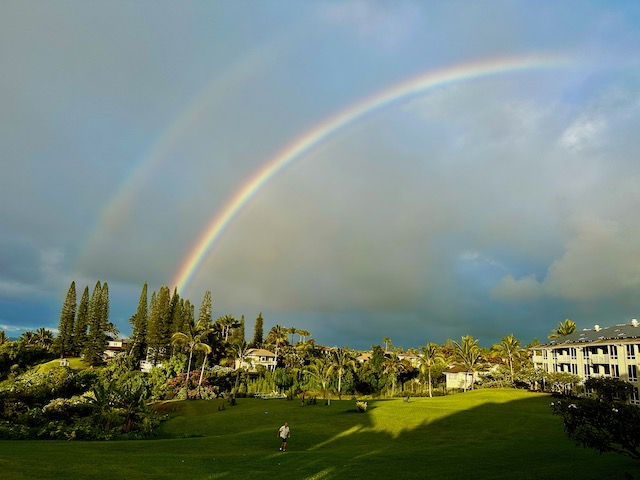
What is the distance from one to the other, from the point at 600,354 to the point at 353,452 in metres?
66.2

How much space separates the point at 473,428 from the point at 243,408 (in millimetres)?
37953

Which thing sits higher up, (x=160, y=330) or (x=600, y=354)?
(x=160, y=330)

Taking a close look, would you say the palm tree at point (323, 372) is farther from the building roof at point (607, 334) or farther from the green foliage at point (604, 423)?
the green foliage at point (604, 423)

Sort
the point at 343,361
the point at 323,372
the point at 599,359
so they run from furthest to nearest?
the point at 343,361 → the point at 323,372 → the point at 599,359

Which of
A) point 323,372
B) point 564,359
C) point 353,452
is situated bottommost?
point 353,452

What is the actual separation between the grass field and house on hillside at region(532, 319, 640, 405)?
26972mm

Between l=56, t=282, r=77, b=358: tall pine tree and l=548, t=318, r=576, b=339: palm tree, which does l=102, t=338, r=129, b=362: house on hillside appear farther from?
l=548, t=318, r=576, b=339: palm tree

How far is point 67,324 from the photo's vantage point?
432ft

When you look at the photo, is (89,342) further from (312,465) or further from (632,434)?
(632,434)

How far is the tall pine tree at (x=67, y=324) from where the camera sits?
12825 cm

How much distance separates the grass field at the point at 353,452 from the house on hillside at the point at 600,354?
2697 centimetres

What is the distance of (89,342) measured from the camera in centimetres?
12350

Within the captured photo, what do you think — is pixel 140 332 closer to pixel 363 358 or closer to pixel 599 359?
pixel 363 358

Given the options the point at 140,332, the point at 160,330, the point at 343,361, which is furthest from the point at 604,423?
the point at 140,332
